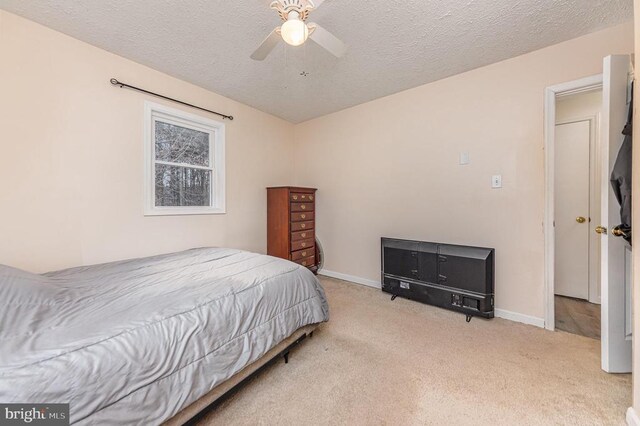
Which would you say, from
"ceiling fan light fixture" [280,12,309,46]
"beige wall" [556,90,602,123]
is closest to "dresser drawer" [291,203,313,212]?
"ceiling fan light fixture" [280,12,309,46]

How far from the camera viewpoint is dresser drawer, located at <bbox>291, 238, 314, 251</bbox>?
3314 mm

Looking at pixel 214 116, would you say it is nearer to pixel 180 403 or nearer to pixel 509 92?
pixel 180 403

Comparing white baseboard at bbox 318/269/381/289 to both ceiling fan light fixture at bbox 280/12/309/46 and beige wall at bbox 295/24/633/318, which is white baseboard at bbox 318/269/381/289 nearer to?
beige wall at bbox 295/24/633/318

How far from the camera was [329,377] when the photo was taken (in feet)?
5.12

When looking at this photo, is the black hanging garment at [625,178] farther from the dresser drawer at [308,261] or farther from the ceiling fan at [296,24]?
the dresser drawer at [308,261]

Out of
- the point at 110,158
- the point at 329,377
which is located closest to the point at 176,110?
the point at 110,158

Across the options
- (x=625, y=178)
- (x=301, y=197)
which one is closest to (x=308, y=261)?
(x=301, y=197)

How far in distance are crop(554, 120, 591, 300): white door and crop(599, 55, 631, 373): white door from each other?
5.29 ft

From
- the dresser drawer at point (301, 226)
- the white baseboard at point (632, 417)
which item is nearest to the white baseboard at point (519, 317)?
the white baseboard at point (632, 417)

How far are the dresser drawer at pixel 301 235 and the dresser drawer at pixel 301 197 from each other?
1.45ft

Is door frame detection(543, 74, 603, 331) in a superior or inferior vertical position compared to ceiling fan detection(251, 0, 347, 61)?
inferior

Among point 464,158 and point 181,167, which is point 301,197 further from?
point 464,158

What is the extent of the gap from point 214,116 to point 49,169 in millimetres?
1563

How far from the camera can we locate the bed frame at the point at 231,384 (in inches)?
43.9
